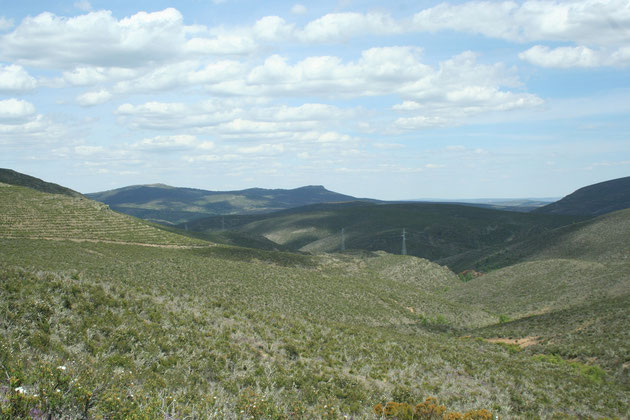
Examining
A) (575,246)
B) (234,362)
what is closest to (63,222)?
(234,362)

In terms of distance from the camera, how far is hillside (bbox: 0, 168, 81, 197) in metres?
112

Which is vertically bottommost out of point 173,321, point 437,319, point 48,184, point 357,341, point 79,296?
point 437,319

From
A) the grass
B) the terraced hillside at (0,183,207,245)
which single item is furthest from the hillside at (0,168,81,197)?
the grass

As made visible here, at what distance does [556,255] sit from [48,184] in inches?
4844

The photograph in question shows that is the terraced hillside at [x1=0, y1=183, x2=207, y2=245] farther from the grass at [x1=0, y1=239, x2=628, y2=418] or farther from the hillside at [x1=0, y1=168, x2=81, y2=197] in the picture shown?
the grass at [x1=0, y1=239, x2=628, y2=418]

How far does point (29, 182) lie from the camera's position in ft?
379

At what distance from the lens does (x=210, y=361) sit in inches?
706

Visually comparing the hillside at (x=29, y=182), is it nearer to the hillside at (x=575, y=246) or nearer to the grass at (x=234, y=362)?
the grass at (x=234, y=362)

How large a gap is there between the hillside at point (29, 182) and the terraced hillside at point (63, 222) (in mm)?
23608

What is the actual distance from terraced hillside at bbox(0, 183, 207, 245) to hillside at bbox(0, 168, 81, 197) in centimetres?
2361

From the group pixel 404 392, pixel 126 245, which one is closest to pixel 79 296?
pixel 404 392

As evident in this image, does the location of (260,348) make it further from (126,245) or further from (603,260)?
(603,260)

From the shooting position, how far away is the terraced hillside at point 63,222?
221ft

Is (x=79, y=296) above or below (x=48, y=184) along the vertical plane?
below
